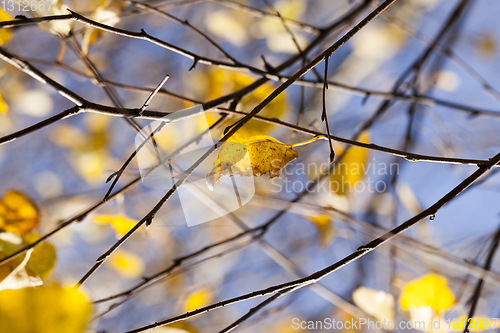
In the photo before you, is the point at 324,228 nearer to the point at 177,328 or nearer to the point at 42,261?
the point at 177,328

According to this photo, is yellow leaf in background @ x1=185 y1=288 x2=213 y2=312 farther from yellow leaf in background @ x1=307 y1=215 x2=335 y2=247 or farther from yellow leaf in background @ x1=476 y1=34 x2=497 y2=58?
yellow leaf in background @ x1=476 y1=34 x2=497 y2=58

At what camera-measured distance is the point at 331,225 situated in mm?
635

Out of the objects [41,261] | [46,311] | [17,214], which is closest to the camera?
[46,311]

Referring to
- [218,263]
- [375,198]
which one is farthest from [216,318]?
[375,198]

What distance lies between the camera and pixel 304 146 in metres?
0.59

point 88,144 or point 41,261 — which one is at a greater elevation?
point 88,144

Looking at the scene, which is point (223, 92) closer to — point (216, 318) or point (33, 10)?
point (33, 10)

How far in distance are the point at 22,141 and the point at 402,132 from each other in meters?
0.78

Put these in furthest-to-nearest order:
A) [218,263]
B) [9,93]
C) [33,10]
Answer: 1. [218,263]
2. [9,93]
3. [33,10]

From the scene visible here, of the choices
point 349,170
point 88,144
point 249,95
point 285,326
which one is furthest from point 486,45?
point 88,144

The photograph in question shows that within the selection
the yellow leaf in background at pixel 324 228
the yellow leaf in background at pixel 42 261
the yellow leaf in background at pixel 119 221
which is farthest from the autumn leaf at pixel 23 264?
the yellow leaf in background at pixel 324 228

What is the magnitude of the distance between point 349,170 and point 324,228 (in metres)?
0.15

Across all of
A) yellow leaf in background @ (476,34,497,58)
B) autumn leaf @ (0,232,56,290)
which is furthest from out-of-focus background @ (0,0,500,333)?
autumn leaf @ (0,232,56,290)

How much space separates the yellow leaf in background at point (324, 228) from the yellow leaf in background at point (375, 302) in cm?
13
